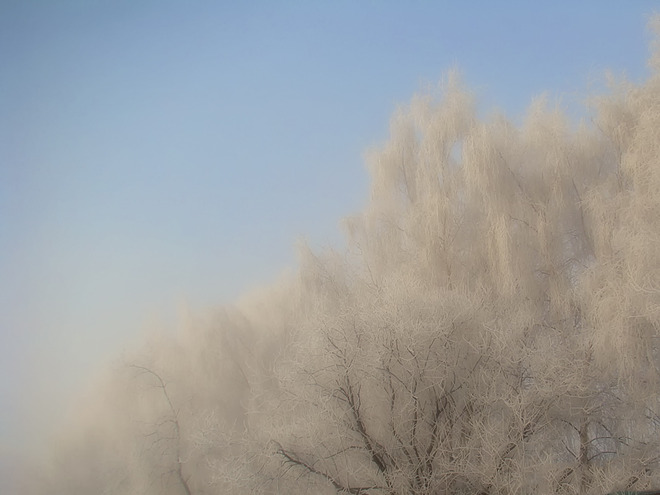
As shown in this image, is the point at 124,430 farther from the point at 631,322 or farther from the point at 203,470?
the point at 631,322

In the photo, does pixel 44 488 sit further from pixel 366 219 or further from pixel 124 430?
pixel 366 219

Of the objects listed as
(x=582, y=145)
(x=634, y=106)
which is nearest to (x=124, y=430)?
(x=582, y=145)

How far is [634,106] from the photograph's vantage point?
9.09m

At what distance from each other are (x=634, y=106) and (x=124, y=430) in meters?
11.1

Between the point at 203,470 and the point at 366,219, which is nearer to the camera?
the point at 203,470

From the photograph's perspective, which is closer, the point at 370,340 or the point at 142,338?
the point at 370,340

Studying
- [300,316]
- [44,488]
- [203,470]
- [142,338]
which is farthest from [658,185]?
[44,488]

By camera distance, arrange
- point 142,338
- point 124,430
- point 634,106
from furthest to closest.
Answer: point 142,338
point 124,430
point 634,106

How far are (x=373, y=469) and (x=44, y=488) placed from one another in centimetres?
777

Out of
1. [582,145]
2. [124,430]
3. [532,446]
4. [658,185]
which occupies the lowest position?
[532,446]

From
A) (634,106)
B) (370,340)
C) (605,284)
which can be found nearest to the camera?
(370,340)

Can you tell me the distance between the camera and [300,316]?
11.4 metres

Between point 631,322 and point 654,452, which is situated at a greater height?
point 631,322

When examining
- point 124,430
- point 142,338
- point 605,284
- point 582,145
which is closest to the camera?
point 605,284
